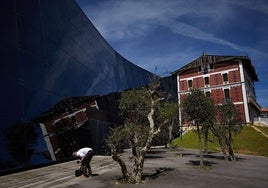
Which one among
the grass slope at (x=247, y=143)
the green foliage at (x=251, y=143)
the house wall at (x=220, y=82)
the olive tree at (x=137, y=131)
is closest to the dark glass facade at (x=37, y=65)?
the olive tree at (x=137, y=131)

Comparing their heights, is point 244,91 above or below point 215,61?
below

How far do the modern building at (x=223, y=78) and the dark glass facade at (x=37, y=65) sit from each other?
29.7 metres

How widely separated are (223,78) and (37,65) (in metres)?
42.7

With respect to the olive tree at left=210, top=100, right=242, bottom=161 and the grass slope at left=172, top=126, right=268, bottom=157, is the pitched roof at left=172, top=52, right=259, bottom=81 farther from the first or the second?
the olive tree at left=210, top=100, right=242, bottom=161

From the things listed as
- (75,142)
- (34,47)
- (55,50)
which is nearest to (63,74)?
(55,50)

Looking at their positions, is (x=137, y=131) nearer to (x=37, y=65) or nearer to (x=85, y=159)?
(x=85, y=159)

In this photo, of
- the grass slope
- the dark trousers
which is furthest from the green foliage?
the dark trousers

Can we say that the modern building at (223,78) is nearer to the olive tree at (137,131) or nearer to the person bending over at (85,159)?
the olive tree at (137,131)

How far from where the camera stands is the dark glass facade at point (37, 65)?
13070 mm

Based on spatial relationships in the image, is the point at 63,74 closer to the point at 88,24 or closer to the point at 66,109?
the point at 66,109

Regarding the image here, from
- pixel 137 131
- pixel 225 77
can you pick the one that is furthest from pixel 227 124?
pixel 225 77

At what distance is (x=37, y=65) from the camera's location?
16.3 meters

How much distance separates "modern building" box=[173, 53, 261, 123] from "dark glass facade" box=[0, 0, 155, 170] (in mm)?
29749

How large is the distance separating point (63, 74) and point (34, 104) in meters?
5.17
